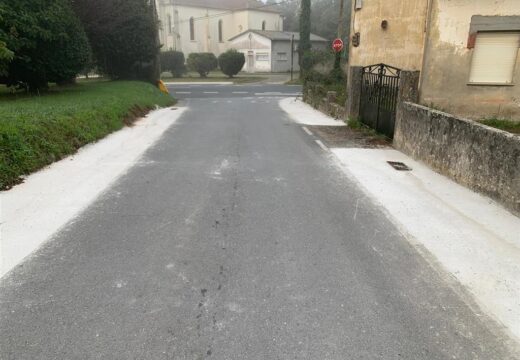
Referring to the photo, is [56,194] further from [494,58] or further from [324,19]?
[324,19]

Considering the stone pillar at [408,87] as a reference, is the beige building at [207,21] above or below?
above

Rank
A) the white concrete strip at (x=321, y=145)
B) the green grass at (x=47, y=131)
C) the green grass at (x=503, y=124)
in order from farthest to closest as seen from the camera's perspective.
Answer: the green grass at (x=503, y=124) → the white concrete strip at (x=321, y=145) → the green grass at (x=47, y=131)

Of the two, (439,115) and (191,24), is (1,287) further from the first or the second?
(191,24)

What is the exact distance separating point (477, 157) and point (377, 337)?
4.81 metres

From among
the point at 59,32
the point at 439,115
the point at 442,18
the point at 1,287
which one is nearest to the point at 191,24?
the point at 59,32

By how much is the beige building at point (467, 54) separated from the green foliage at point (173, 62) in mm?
39137

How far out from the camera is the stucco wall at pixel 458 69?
12.1 meters

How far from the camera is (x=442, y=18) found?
40.3 ft

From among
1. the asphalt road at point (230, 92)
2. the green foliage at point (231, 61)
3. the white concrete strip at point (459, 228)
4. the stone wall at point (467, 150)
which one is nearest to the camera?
the white concrete strip at point (459, 228)

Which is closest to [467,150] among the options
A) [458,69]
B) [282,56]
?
[458,69]

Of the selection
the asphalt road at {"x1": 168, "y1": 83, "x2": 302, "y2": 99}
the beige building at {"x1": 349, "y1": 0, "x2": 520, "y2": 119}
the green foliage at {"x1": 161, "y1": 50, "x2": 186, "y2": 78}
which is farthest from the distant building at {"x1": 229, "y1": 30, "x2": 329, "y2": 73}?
the beige building at {"x1": 349, "y1": 0, "x2": 520, "y2": 119}

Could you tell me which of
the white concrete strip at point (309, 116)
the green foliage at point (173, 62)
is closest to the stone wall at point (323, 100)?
the white concrete strip at point (309, 116)

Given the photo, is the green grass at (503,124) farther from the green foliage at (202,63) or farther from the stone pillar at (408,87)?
the green foliage at (202,63)

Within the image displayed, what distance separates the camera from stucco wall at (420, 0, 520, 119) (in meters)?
12.1
